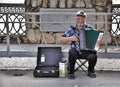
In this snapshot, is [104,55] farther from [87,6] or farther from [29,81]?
[87,6]

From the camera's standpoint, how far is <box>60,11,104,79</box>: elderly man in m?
8.26

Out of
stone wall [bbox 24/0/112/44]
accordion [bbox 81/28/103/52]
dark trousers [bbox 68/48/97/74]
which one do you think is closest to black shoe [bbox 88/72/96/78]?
dark trousers [bbox 68/48/97/74]

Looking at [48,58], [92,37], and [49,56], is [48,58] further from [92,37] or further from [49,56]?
[92,37]

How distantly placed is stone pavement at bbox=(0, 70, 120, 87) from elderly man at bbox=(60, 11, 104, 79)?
215mm

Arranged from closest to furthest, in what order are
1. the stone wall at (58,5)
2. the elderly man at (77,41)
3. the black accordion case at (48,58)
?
1. the elderly man at (77,41)
2. the black accordion case at (48,58)
3. the stone wall at (58,5)

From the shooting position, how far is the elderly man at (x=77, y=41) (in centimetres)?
826

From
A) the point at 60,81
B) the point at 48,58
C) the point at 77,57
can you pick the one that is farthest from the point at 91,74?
the point at 48,58

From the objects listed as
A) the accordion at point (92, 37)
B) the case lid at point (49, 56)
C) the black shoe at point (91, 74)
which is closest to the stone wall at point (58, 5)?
the case lid at point (49, 56)

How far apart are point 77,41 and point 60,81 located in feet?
2.86

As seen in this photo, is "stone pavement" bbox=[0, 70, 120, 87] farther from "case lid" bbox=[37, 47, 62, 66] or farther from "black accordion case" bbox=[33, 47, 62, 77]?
"case lid" bbox=[37, 47, 62, 66]

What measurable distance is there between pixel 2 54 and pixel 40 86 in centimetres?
192

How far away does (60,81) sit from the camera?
27.5ft

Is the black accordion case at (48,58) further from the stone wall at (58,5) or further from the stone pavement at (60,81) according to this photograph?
the stone wall at (58,5)

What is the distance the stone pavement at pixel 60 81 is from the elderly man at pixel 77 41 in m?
0.21
